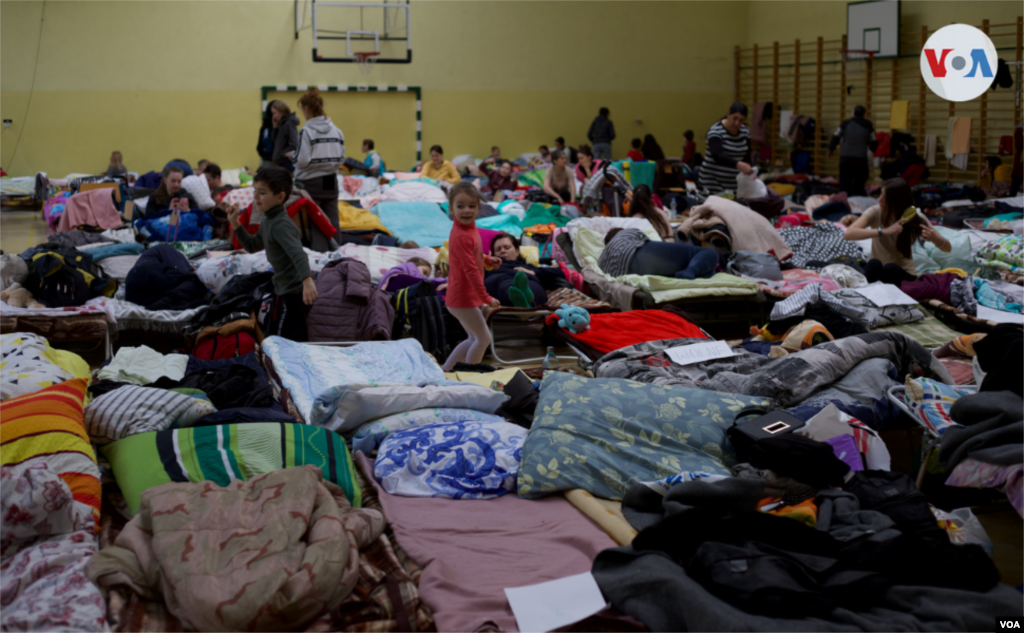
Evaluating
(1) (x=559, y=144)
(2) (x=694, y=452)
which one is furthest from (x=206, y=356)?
(1) (x=559, y=144)

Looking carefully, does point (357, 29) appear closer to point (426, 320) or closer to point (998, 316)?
point (426, 320)

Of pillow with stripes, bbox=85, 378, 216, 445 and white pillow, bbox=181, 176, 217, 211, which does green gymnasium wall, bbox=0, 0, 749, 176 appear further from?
pillow with stripes, bbox=85, 378, 216, 445

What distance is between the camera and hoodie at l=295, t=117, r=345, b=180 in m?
6.57

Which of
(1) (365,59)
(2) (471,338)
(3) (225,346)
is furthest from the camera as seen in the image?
(1) (365,59)

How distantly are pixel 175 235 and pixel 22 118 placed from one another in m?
6.72

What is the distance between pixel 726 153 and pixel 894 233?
253 cm

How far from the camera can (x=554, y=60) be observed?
47.5 feet

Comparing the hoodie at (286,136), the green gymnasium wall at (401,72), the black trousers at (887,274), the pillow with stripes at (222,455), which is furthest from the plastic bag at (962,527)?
the green gymnasium wall at (401,72)

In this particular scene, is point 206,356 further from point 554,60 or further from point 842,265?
point 554,60

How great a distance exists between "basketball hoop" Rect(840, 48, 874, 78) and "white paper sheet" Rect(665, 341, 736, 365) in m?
9.45

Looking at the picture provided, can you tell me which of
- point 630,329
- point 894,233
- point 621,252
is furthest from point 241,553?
point 894,233

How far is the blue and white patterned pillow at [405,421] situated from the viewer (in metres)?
3.11

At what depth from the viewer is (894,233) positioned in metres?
5.47

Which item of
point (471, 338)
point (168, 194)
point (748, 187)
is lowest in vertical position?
point (471, 338)
